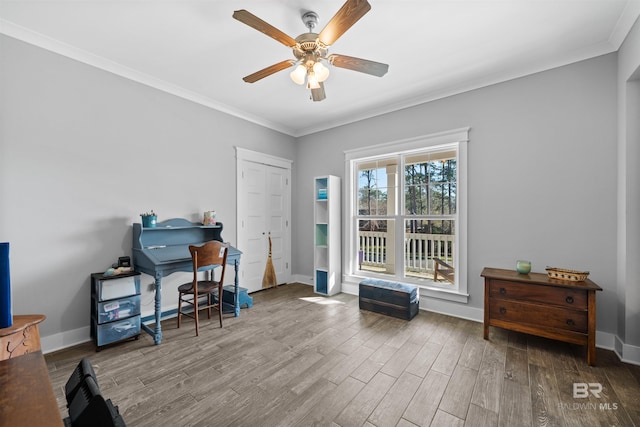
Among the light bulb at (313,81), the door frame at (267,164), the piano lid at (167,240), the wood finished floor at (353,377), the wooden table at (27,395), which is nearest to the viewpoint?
the wooden table at (27,395)

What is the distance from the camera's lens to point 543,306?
250 centimetres

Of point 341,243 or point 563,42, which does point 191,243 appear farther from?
point 563,42

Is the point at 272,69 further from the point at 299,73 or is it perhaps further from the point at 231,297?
the point at 231,297

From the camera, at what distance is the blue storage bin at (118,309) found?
8.37 feet

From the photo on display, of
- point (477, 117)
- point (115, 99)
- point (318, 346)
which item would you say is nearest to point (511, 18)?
point (477, 117)

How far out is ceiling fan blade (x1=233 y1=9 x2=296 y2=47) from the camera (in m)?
1.77

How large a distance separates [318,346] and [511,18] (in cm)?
344

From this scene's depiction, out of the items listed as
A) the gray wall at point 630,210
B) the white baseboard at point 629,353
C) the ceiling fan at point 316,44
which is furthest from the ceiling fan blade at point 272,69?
the white baseboard at point 629,353

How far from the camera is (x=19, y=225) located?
2.41m

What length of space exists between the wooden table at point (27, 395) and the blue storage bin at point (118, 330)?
5.91 feet

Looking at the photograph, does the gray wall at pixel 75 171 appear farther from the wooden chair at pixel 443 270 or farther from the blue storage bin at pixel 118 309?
the wooden chair at pixel 443 270

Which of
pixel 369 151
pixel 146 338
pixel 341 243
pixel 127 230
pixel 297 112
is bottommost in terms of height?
pixel 146 338

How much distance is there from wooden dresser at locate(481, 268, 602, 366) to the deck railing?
82cm

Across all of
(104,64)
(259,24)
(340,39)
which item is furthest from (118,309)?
(340,39)
